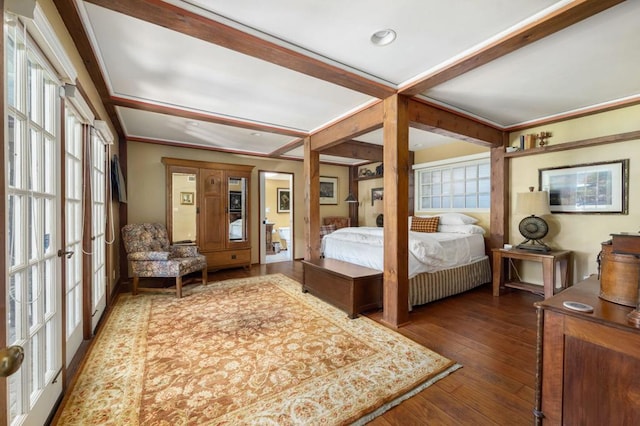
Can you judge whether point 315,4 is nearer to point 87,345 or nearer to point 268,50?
point 268,50

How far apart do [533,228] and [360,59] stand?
3170 mm

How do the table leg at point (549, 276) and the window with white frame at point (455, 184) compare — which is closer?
the table leg at point (549, 276)

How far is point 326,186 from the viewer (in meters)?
6.73

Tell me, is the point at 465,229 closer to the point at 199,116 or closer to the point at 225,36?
the point at 225,36

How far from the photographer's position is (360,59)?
→ 7.04 ft

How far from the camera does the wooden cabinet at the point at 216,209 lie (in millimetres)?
4672

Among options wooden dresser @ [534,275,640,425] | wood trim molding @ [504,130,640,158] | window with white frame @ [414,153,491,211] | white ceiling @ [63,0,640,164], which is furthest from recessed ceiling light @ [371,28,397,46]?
window with white frame @ [414,153,491,211]

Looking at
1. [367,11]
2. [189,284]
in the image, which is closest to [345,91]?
[367,11]

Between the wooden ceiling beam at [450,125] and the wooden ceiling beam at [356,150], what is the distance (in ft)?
5.84

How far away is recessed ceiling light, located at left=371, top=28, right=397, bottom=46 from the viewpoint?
1.84m

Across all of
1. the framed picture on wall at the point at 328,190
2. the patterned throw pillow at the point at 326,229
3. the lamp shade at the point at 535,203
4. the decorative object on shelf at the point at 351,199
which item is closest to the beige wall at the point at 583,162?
the lamp shade at the point at 535,203

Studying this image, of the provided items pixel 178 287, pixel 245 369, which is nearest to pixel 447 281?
pixel 245 369

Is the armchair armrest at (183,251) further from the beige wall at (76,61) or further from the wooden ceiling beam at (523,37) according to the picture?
the wooden ceiling beam at (523,37)

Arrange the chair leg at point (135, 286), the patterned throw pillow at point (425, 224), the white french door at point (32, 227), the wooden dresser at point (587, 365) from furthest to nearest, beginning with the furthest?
the patterned throw pillow at point (425, 224)
the chair leg at point (135, 286)
the white french door at point (32, 227)
the wooden dresser at point (587, 365)
